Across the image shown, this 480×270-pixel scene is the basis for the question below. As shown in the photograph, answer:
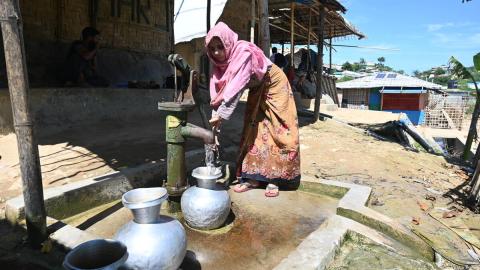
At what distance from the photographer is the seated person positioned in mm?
6020

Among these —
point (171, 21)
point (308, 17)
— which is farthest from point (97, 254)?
point (308, 17)

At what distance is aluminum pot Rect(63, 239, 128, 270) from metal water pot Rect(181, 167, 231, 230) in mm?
880

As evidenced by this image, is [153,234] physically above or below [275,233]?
above

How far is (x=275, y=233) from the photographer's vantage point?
104 inches

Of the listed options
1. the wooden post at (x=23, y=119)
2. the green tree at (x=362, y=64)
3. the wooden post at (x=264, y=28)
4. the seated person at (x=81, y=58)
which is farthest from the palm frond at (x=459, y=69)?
the green tree at (x=362, y=64)

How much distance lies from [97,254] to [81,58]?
5.28m

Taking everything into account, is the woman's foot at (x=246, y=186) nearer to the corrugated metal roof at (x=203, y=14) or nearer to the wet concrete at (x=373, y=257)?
the wet concrete at (x=373, y=257)

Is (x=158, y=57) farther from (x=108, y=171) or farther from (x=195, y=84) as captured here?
(x=195, y=84)

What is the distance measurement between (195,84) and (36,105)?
10.1ft

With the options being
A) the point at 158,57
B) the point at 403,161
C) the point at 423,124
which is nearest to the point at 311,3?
the point at 158,57

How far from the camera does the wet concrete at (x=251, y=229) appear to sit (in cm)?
225

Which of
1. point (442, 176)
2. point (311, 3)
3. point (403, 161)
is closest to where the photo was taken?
point (442, 176)

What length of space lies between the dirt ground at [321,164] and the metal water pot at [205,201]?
40.7 inches

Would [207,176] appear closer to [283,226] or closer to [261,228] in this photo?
[261,228]
